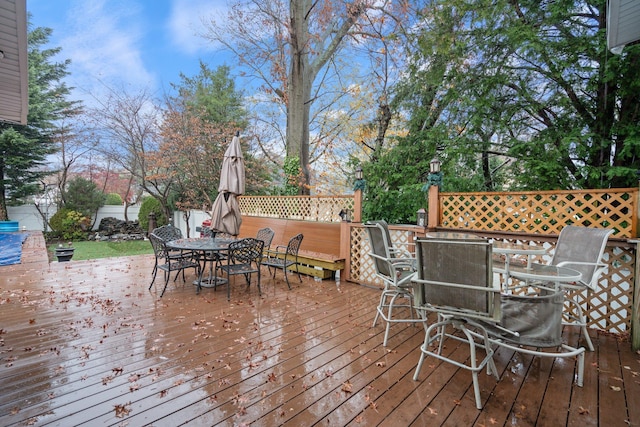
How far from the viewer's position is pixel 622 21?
125 inches

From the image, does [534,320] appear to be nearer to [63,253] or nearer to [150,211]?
[63,253]

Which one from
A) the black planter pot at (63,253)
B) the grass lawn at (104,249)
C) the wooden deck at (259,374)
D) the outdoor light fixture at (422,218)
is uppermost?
the outdoor light fixture at (422,218)

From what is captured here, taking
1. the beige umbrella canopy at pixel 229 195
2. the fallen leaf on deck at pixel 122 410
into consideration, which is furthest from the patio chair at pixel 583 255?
the beige umbrella canopy at pixel 229 195

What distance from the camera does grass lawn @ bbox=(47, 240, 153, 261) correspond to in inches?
348

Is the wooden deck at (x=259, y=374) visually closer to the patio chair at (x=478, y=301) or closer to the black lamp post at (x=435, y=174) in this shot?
the patio chair at (x=478, y=301)

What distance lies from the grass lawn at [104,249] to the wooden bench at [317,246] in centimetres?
472

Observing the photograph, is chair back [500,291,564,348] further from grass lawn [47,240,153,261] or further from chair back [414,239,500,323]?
grass lawn [47,240,153,261]

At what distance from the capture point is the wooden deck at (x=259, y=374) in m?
1.83

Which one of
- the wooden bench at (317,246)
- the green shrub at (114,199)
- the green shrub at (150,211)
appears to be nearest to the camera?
the wooden bench at (317,246)

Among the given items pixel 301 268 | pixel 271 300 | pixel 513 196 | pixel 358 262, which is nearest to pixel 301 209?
pixel 301 268

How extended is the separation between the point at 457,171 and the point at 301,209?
3.69 m

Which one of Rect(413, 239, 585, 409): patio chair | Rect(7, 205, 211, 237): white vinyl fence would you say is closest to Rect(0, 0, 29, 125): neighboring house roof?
Rect(413, 239, 585, 409): patio chair

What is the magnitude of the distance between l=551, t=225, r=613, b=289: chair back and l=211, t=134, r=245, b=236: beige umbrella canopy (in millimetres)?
4319

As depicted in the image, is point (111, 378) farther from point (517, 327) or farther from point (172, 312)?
point (517, 327)
